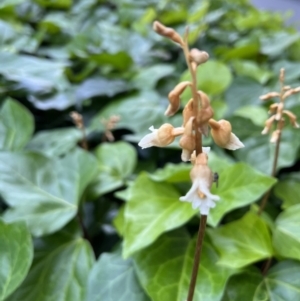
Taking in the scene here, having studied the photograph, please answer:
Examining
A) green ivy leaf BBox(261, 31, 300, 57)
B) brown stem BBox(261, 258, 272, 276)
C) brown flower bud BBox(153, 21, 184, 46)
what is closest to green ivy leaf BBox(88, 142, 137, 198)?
brown stem BBox(261, 258, 272, 276)

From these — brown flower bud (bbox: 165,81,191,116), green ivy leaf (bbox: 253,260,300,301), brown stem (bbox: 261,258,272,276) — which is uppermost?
brown flower bud (bbox: 165,81,191,116)

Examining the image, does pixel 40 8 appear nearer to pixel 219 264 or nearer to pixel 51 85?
pixel 51 85

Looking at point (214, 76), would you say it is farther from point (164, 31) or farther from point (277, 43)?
point (164, 31)

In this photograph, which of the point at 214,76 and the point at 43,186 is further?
the point at 214,76

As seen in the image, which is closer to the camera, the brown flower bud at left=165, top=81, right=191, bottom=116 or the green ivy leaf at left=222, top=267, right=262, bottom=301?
the brown flower bud at left=165, top=81, right=191, bottom=116

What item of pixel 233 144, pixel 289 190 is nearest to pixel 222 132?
pixel 233 144

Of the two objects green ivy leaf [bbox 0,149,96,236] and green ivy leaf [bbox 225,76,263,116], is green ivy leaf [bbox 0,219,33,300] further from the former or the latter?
green ivy leaf [bbox 225,76,263,116]

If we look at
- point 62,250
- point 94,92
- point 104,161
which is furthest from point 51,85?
point 62,250

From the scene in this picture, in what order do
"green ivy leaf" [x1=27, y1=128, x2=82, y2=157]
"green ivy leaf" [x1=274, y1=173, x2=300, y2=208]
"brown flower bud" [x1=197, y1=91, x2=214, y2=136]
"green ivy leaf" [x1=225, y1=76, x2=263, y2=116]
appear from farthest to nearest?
"green ivy leaf" [x1=225, y1=76, x2=263, y2=116]
"green ivy leaf" [x1=27, y1=128, x2=82, y2=157]
"green ivy leaf" [x1=274, y1=173, x2=300, y2=208]
"brown flower bud" [x1=197, y1=91, x2=214, y2=136]
